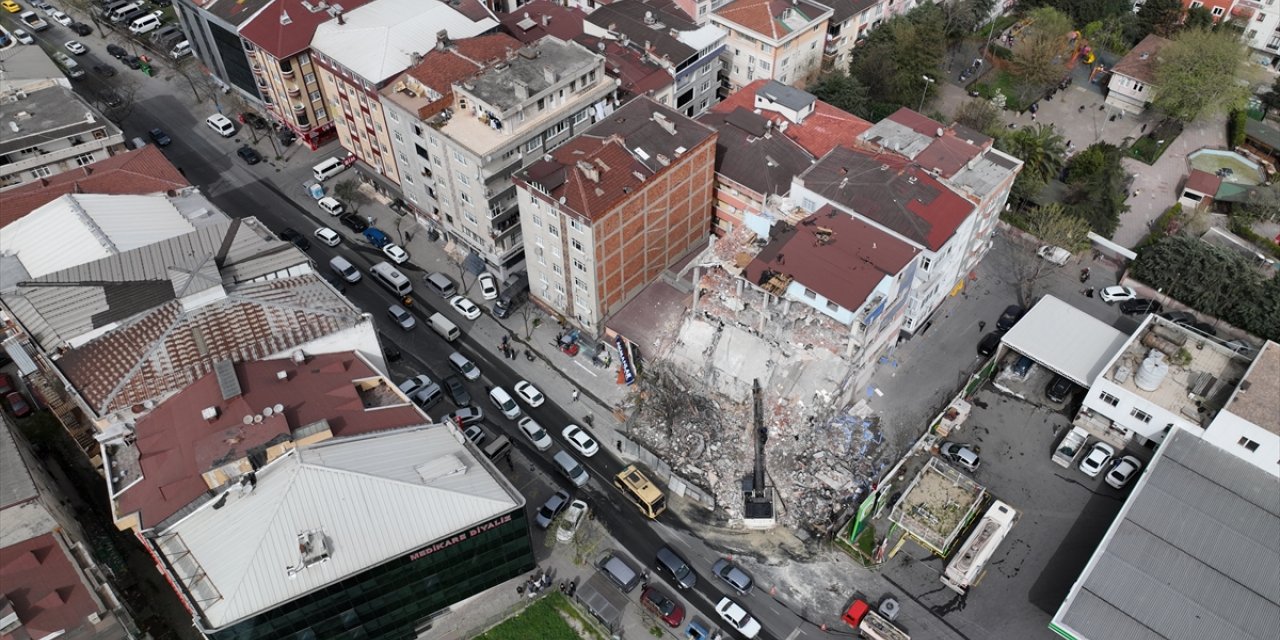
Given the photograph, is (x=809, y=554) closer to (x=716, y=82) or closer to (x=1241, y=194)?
(x=716, y=82)

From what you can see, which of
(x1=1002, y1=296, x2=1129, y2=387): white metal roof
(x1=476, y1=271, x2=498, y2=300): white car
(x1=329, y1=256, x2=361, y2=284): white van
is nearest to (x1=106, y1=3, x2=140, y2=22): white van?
(x1=329, y1=256, x2=361, y2=284): white van

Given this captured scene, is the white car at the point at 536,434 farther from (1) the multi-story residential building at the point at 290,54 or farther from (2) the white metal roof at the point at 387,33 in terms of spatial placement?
(1) the multi-story residential building at the point at 290,54

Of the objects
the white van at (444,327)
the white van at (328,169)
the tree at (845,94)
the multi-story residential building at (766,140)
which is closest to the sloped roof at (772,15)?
the tree at (845,94)

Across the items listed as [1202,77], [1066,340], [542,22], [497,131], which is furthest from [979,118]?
[497,131]

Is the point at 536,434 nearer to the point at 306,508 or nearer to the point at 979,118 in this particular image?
the point at 306,508

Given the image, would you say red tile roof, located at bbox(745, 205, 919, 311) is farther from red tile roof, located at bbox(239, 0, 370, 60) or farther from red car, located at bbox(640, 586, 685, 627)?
red tile roof, located at bbox(239, 0, 370, 60)
